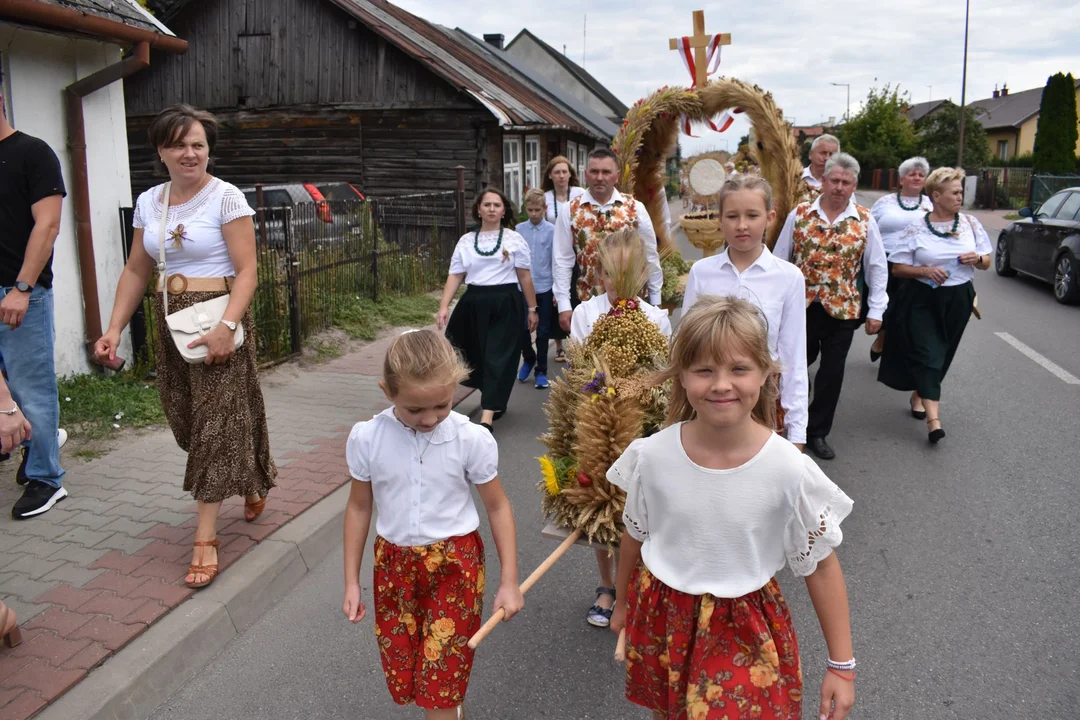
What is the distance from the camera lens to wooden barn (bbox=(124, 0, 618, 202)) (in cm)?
1875

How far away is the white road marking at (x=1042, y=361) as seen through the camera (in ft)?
26.9

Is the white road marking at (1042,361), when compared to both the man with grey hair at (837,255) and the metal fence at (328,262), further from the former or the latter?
the metal fence at (328,262)

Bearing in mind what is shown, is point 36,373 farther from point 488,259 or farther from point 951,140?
point 951,140

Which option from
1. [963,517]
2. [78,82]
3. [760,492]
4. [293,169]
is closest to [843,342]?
[963,517]

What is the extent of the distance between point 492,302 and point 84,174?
3333 millimetres

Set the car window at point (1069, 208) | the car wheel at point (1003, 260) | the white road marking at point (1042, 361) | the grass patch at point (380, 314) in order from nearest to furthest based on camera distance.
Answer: the white road marking at point (1042, 361), the grass patch at point (380, 314), the car window at point (1069, 208), the car wheel at point (1003, 260)

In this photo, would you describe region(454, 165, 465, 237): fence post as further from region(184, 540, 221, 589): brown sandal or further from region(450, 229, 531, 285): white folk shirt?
region(184, 540, 221, 589): brown sandal

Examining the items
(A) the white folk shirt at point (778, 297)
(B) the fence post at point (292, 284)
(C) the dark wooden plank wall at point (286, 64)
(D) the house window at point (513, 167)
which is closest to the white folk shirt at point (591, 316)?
(A) the white folk shirt at point (778, 297)

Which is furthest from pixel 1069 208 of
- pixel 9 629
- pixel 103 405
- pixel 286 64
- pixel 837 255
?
pixel 286 64

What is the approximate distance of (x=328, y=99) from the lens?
19672mm

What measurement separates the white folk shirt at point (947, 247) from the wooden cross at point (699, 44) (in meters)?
1.93

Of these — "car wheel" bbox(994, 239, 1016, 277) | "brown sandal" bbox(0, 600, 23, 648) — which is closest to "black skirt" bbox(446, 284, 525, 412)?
"brown sandal" bbox(0, 600, 23, 648)

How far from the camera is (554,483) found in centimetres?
338

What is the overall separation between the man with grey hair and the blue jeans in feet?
14.2
